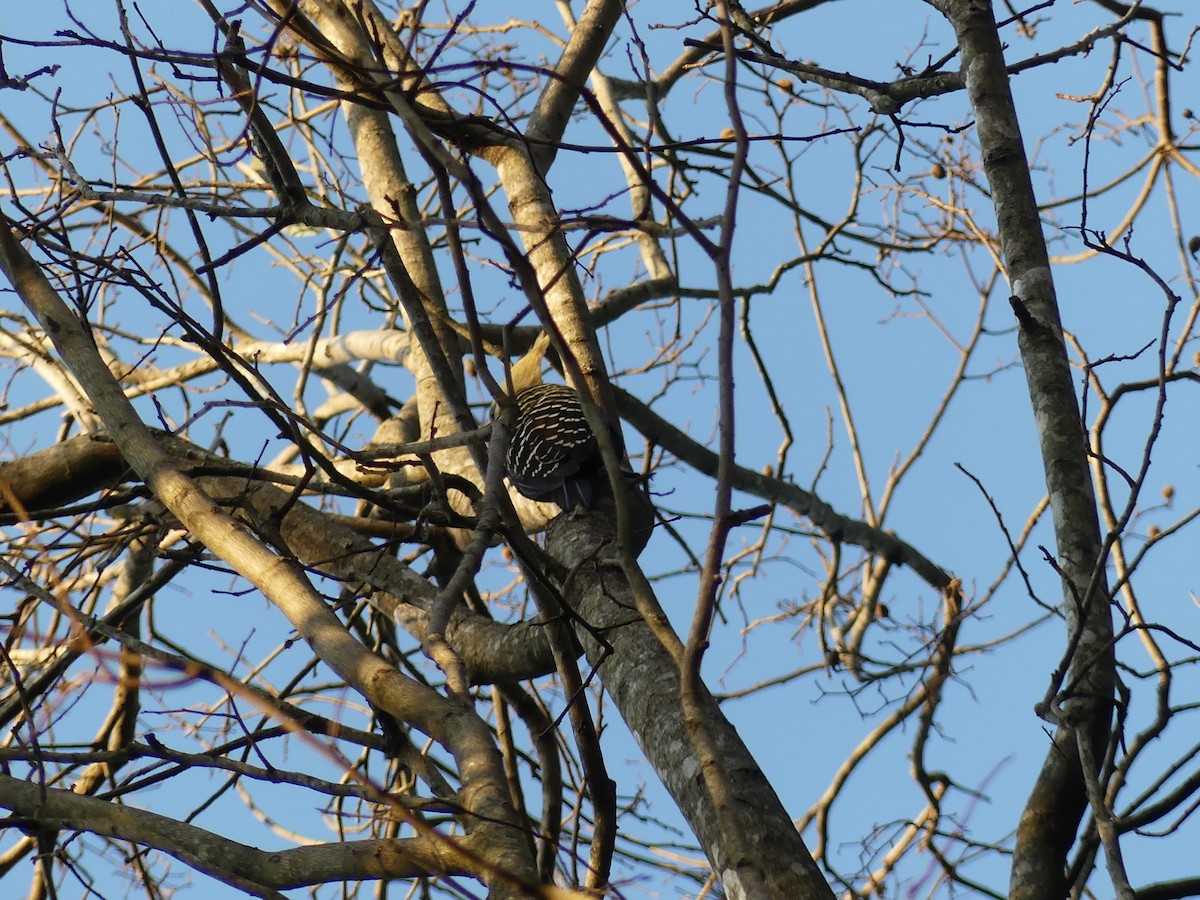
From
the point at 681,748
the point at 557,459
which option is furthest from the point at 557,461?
the point at 681,748

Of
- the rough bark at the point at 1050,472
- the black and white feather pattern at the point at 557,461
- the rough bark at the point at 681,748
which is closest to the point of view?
the rough bark at the point at 681,748

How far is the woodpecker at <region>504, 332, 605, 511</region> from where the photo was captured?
2.96 m

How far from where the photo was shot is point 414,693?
155 cm

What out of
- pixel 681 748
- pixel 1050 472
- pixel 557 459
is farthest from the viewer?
pixel 557 459

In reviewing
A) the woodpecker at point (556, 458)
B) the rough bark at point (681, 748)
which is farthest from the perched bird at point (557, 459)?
the rough bark at point (681, 748)

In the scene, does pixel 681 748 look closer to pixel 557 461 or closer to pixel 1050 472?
pixel 1050 472

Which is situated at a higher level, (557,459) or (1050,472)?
(557,459)

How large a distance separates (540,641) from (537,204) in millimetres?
1524

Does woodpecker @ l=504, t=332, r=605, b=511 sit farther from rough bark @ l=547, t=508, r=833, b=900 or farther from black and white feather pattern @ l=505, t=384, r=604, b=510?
rough bark @ l=547, t=508, r=833, b=900

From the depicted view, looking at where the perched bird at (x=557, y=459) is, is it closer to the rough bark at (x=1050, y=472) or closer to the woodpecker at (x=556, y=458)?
the woodpecker at (x=556, y=458)

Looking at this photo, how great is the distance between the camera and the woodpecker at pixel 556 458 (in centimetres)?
296

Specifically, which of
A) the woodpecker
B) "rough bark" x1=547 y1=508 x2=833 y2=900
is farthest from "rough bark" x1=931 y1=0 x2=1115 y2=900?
the woodpecker

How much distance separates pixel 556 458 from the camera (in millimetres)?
2961

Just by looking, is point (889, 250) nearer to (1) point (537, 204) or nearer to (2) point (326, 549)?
(1) point (537, 204)
